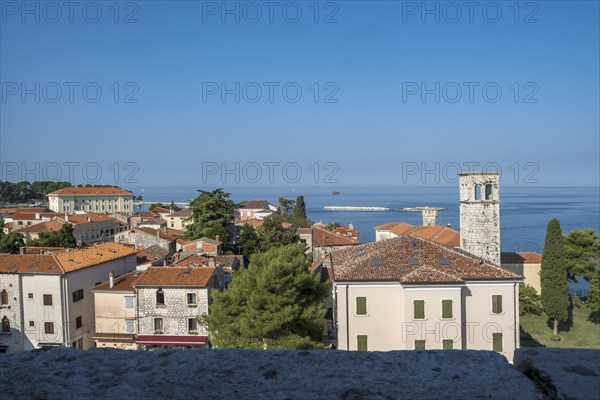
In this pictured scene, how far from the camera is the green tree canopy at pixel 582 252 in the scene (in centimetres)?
3684

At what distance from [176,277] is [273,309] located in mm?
9387

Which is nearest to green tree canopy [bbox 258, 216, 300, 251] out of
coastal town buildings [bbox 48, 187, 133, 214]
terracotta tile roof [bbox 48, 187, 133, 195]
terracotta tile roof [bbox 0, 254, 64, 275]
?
terracotta tile roof [bbox 0, 254, 64, 275]

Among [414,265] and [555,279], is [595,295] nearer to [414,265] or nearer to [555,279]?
[555,279]

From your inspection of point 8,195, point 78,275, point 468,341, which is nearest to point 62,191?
point 8,195

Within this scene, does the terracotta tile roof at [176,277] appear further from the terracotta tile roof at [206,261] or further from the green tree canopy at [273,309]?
the green tree canopy at [273,309]

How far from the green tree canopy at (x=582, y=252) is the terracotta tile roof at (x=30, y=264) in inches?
1449

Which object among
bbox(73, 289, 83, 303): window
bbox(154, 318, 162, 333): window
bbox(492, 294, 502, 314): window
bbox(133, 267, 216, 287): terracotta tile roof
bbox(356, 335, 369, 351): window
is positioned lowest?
bbox(154, 318, 162, 333): window

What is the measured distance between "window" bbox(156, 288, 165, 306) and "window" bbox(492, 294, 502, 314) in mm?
15384

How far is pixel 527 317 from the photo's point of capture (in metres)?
32.5

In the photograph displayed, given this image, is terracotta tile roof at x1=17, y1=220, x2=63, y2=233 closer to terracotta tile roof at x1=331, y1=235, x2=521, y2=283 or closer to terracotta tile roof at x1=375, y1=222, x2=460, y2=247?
terracotta tile roof at x1=375, y1=222, x2=460, y2=247

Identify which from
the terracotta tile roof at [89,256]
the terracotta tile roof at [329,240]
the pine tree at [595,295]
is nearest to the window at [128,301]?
the terracotta tile roof at [89,256]

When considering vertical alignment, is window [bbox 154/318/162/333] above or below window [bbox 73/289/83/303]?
below

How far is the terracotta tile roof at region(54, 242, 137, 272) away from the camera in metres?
25.2

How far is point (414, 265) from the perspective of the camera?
20.0 metres
